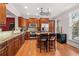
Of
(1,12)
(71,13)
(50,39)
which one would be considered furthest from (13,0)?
(71,13)

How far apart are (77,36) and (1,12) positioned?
16.5ft

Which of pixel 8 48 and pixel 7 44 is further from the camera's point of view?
pixel 8 48

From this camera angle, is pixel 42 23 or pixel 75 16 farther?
pixel 42 23

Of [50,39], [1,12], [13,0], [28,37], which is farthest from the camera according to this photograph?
[28,37]

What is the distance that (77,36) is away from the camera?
7.56 meters

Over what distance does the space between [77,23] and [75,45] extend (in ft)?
4.22

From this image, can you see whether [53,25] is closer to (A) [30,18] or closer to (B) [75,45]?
(A) [30,18]

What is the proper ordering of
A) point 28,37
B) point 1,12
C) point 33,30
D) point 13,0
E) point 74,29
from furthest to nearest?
point 33,30
point 28,37
point 74,29
point 1,12
point 13,0

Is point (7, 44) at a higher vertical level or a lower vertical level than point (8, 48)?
higher

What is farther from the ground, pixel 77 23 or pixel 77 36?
pixel 77 23

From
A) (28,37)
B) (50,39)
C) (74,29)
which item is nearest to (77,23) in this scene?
(74,29)

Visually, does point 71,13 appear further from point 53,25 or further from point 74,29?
point 53,25

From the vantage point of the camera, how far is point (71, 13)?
27.2 ft

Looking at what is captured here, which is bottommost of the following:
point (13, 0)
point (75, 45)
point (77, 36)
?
point (75, 45)
